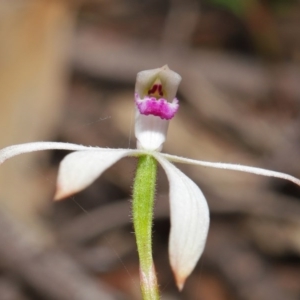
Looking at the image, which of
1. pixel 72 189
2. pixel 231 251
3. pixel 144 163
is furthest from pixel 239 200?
pixel 72 189

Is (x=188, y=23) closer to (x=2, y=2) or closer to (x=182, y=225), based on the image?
(x=2, y=2)

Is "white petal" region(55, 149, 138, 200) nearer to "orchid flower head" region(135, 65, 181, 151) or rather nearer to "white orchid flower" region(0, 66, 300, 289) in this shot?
"white orchid flower" region(0, 66, 300, 289)

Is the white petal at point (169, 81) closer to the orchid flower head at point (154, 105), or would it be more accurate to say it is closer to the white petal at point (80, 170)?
the orchid flower head at point (154, 105)

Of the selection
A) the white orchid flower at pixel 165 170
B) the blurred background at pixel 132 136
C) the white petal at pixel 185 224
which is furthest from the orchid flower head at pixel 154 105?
the blurred background at pixel 132 136

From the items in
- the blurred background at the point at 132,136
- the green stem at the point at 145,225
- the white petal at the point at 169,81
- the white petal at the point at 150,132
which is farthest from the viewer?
the blurred background at the point at 132,136

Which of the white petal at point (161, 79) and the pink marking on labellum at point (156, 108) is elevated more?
the white petal at point (161, 79)

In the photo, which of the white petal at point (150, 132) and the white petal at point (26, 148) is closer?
the white petal at point (26, 148)

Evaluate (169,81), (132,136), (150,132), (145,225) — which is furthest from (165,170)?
(132,136)

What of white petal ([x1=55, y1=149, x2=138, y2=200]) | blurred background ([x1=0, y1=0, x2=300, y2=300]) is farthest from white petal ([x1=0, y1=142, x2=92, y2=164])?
blurred background ([x1=0, y1=0, x2=300, y2=300])
